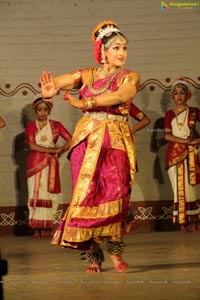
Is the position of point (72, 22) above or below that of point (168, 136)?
above

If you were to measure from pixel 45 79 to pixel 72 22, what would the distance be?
3623 mm

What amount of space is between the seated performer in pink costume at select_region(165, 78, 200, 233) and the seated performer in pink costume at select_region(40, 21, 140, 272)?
10.0 ft

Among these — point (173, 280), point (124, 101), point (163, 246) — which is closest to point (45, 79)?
point (124, 101)

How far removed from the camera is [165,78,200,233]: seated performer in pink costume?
8.88 metres

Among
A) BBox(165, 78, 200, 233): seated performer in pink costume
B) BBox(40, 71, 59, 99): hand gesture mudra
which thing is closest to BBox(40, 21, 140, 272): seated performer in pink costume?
BBox(40, 71, 59, 99): hand gesture mudra

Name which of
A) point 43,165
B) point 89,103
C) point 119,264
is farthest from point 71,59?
point 119,264

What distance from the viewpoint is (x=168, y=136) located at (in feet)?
29.2

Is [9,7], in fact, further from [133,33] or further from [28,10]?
[133,33]

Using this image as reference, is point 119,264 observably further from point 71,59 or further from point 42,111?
point 71,59

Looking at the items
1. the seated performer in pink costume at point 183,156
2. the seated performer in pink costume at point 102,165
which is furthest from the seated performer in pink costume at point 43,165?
the seated performer in pink costume at point 102,165

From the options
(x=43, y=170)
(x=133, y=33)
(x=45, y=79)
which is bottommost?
(x=43, y=170)

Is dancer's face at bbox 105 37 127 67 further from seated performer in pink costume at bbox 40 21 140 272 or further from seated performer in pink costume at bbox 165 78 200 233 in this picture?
seated performer in pink costume at bbox 165 78 200 233

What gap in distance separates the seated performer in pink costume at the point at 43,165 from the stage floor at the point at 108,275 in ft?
2.89

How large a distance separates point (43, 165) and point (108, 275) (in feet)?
11.2
